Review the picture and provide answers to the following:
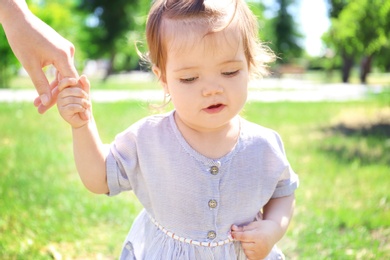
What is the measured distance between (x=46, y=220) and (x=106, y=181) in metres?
1.47

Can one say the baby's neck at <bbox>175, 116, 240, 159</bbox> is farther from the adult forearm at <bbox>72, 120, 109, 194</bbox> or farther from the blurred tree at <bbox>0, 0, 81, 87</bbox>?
the blurred tree at <bbox>0, 0, 81, 87</bbox>

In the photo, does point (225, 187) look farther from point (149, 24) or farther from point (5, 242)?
point (5, 242)

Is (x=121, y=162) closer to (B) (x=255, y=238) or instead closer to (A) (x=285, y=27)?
(B) (x=255, y=238)

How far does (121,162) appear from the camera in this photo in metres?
1.65

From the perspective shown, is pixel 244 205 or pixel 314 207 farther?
pixel 314 207

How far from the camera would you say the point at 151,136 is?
1697 mm

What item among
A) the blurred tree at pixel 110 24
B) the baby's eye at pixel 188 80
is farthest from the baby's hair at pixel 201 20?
the blurred tree at pixel 110 24

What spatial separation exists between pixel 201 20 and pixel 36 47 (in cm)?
52

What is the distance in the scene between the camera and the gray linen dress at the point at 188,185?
1.64 metres

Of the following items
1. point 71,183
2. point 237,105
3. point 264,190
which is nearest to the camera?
point 237,105

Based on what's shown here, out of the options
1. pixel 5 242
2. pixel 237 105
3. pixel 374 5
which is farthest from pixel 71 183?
pixel 374 5

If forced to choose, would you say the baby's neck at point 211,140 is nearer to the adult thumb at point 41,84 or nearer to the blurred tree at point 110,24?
the adult thumb at point 41,84

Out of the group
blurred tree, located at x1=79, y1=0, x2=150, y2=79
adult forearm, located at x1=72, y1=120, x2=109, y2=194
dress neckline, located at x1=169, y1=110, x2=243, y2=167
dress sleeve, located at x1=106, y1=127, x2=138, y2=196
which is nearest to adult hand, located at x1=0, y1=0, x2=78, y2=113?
adult forearm, located at x1=72, y1=120, x2=109, y2=194

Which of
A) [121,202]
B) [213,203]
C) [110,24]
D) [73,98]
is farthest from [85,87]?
[110,24]
